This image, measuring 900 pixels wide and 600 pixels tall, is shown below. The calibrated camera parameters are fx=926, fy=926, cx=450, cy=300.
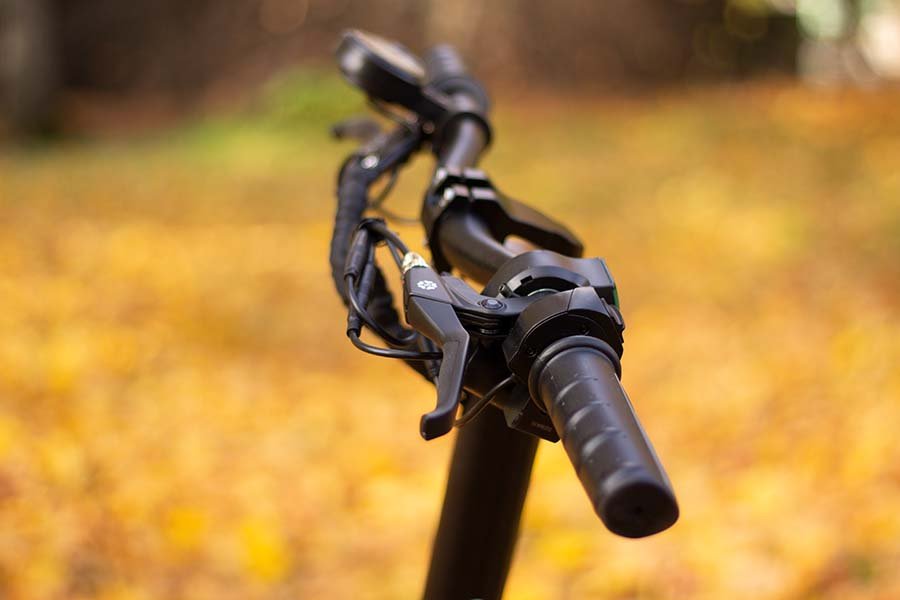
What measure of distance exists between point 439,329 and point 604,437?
7.6 inches

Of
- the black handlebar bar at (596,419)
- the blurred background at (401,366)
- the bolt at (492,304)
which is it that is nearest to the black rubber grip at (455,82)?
the black handlebar bar at (596,419)

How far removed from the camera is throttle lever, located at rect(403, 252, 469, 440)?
2.48 feet

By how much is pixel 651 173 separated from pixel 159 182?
156 inches

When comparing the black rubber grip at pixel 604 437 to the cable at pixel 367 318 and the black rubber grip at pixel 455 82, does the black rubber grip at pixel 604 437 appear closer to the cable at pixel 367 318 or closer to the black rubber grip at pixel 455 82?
the cable at pixel 367 318

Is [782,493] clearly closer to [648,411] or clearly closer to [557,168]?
[648,411]

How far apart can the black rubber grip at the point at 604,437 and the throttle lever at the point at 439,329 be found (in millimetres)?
79

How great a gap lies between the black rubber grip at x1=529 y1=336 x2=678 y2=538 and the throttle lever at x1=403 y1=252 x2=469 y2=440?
0.26ft

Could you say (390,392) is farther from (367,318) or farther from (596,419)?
(596,419)

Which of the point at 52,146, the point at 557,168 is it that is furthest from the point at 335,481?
the point at 52,146

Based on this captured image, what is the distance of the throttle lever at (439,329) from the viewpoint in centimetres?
76

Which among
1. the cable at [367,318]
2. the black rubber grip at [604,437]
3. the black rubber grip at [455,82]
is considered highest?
the black rubber grip at [455,82]

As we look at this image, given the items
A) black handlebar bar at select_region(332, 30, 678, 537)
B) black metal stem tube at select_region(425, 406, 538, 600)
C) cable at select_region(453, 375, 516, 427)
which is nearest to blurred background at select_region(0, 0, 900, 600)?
black metal stem tube at select_region(425, 406, 538, 600)

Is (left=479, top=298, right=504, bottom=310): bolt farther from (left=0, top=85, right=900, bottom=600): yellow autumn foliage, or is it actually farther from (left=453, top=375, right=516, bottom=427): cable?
(left=0, top=85, right=900, bottom=600): yellow autumn foliage

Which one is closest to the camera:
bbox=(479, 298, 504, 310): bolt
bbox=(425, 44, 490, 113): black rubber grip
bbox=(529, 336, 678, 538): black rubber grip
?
bbox=(529, 336, 678, 538): black rubber grip
